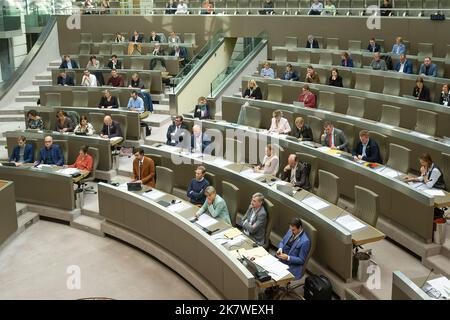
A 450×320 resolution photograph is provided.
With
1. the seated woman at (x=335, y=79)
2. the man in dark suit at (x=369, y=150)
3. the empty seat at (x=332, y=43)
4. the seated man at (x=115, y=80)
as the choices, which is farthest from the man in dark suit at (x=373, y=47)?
the seated man at (x=115, y=80)

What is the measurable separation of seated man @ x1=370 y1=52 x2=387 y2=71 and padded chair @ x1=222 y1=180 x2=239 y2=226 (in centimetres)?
638

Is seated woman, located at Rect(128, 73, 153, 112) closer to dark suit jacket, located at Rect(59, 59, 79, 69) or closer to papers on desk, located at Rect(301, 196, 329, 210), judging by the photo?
dark suit jacket, located at Rect(59, 59, 79, 69)

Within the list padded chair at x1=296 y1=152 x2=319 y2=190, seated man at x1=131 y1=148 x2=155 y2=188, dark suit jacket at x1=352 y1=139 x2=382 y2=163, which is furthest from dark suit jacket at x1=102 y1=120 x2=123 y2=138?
dark suit jacket at x1=352 y1=139 x2=382 y2=163

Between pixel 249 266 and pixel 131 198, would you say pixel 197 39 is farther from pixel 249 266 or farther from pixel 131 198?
pixel 249 266

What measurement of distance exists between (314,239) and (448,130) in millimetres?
4760

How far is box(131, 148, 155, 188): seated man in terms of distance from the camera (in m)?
10.3

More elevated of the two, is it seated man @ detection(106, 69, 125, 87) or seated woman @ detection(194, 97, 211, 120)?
seated man @ detection(106, 69, 125, 87)

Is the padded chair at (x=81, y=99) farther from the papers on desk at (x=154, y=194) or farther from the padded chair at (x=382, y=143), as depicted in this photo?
the padded chair at (x=382, y=143)

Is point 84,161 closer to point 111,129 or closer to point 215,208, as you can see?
point 111,129

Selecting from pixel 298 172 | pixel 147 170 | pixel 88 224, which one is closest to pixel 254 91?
pixel 147 170

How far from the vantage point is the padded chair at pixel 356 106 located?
1216 centimetres

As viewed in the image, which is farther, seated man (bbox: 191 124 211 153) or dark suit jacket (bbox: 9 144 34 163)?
dark suit jacket (bbox: 9 144 34 163)

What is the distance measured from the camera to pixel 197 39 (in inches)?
739
